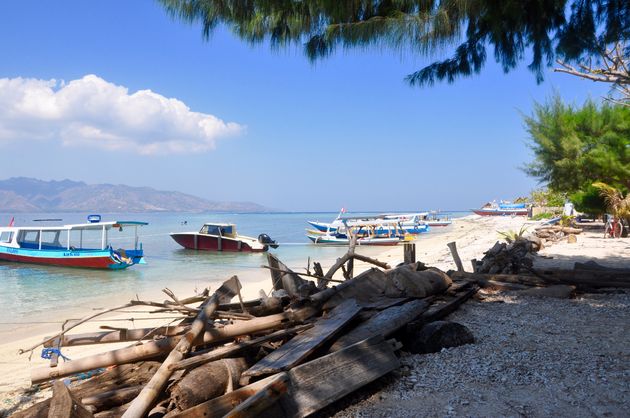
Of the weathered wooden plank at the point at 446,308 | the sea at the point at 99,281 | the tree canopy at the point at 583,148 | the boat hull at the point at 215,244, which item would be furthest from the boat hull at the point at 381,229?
the weathered wooden plank at the point at 446,308

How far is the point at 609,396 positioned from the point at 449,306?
8.36 ft

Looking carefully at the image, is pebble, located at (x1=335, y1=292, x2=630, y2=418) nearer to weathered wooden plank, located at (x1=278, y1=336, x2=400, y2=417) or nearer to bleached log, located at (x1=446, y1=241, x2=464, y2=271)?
weathered wooden plank, located at (x1=278, y1=336, x2=400, y2=417)

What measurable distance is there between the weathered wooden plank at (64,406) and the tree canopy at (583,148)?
23.1 metres

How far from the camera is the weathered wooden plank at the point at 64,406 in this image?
2670mm

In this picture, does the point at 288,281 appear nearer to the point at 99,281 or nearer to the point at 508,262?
the point at 508,262

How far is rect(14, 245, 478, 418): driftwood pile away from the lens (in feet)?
9.85

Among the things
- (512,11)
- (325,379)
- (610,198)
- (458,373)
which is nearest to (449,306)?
(458,373)

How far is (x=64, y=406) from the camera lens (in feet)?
8.83

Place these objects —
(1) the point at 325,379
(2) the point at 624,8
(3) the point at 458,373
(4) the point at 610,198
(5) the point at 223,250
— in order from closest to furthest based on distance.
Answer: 1. (1) the point at 325,379
2. (3) the point at 458,373
3. (2) the point at 624,8
4. (4) the point at 610,198
5. (5) the point at 223,250

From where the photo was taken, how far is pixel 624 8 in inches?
200

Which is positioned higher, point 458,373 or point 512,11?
point 512,11

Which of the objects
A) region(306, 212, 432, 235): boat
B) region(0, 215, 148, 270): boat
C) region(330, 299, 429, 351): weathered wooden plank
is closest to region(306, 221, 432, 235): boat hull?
region(306, 212, 432, 235): boat

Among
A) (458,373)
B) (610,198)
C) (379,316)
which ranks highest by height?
(610,198)

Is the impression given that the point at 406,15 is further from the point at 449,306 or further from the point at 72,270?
the point at 72,270
